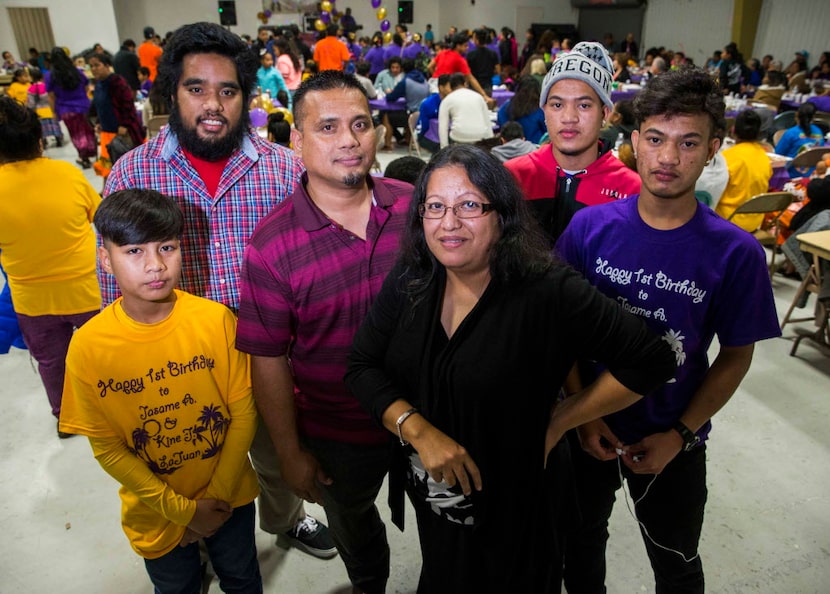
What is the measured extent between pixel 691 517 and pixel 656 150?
0.97 metres

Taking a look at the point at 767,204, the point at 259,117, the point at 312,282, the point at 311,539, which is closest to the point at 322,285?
the point at 312,282

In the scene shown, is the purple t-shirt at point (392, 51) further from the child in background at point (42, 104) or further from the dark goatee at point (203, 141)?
the dark goatee at point (203, 141)

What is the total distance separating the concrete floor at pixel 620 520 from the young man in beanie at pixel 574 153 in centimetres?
142

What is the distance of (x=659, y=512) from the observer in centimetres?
153

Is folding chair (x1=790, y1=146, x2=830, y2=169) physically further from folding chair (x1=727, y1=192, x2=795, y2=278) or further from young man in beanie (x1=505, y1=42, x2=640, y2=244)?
young man in beanie (x1=505, y1=42, x2=640, y2=244)

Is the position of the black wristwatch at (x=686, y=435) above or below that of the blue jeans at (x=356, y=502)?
above

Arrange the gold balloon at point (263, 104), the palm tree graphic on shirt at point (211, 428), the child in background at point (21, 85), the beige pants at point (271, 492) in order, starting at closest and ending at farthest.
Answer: the palm tree graphic on shirt at point (211, 428), the beige pants at point (271, 492), the gold balloon at point (263, 104), the child in background at point (21, 85)

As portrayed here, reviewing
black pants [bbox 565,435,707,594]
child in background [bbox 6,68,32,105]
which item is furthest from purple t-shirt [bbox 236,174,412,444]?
child in background [bbox 6,68,32,105]

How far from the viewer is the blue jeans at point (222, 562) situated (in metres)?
1.61

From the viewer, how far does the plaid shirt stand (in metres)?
1.77

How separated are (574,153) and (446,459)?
3.45ft

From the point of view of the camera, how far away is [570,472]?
1394 mm

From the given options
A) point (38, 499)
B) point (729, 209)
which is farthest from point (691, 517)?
point (729, 209)

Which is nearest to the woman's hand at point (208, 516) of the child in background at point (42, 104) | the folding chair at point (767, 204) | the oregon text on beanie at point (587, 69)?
the oregon text on beanie at point (587, 69)
